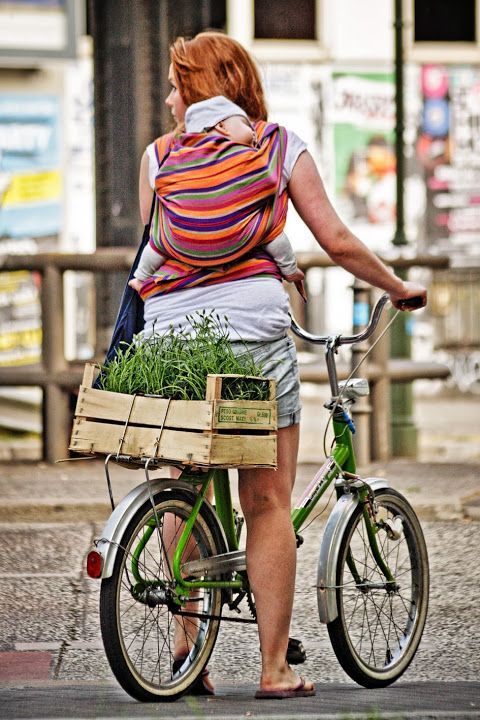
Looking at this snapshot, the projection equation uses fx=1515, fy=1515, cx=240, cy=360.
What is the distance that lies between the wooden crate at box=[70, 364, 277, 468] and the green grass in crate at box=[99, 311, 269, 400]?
0.16 ft

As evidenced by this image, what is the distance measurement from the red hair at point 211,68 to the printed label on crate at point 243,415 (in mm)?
831

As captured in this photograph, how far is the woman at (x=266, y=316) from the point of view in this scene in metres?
3.96

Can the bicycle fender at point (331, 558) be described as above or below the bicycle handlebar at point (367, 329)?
below

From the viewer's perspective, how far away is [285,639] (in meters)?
4.03

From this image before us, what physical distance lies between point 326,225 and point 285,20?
604 inches

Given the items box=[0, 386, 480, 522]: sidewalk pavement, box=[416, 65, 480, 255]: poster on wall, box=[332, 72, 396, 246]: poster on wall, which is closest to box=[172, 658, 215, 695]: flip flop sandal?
box=[0, 386, 480, 522]: sidewalk pavement

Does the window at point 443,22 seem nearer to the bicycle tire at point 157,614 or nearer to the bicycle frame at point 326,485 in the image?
the bicycle frame at point 326,485

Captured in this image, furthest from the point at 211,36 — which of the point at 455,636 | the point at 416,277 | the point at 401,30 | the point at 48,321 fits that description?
the point at 416,277

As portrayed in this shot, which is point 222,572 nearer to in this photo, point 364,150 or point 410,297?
point 410,297

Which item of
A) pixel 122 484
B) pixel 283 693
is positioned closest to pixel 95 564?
pixel 283 693

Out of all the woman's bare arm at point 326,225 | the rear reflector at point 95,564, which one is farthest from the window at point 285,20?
the rear reflector at point 95,564

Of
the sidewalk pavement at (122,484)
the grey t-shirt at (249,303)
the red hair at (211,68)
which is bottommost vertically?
the sidewalk pavement at (122,484)

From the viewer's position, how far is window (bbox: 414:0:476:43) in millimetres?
19250

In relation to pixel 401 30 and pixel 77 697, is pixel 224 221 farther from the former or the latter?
pixel 401 30
